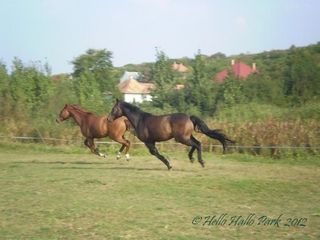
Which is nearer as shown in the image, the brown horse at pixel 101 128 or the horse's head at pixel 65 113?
the brown horse at pixel 101 128

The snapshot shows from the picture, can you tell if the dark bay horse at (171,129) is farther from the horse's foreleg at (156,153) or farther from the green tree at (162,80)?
the green tree at (162,80)

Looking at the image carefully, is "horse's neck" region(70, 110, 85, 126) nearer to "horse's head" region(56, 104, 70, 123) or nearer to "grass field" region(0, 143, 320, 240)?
"horse's head" region(56, 104, 70, 123)

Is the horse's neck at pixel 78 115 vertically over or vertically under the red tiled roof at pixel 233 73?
under

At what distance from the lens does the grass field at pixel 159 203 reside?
20.0 ft

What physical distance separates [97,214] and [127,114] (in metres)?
6.02

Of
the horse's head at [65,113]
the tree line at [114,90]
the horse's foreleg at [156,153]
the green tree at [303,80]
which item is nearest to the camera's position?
the horse's foreleg at [156,153]

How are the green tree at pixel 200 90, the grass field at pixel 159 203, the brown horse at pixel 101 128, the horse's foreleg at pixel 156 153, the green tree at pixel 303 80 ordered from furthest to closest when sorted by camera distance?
the green tree at pixel 200 90, the green tree at pixel 303 80, the brown horse at pixel 101 128, the horse's foreleg at pixel 156 153, the grass field at pixel 159 203

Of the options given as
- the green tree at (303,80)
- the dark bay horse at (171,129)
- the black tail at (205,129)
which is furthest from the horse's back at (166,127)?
the green tree at (303,80)

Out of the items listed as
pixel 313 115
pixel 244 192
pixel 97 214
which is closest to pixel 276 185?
pixel 244 192

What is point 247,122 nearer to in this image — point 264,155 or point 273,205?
point 264,155

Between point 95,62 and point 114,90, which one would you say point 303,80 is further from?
point 95,62

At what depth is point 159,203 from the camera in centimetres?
795

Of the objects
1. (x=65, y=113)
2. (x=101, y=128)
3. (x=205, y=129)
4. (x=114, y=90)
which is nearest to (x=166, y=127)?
(x=205, y=129)

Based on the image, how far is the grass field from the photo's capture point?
6.08 meters
